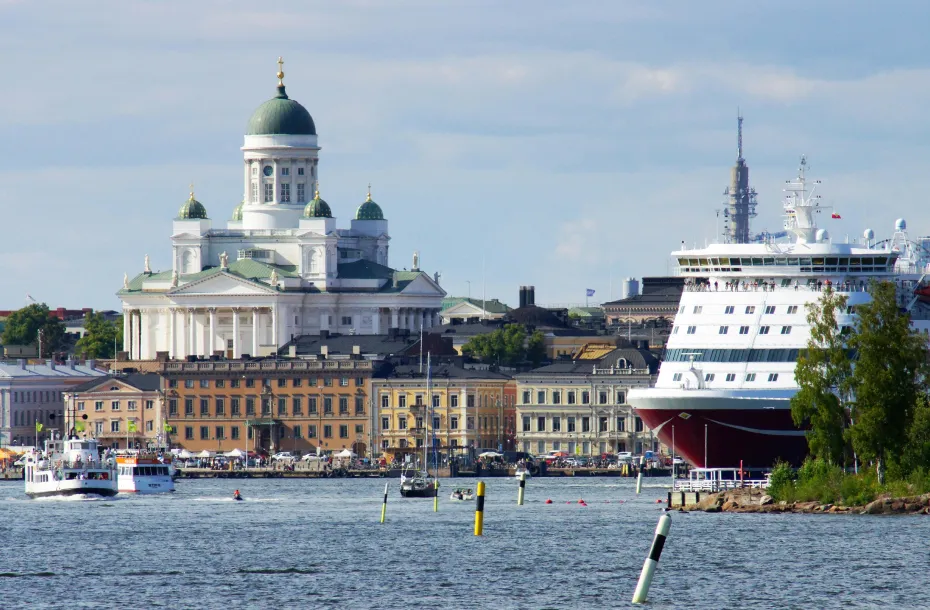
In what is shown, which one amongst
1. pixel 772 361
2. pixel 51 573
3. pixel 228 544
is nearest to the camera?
pixel 51 573

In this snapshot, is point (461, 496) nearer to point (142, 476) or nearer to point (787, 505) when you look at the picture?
point (142, 476)

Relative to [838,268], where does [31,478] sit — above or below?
below

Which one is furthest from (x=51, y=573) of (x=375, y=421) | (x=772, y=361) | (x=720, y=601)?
(x=375, y=421)

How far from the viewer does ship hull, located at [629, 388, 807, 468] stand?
98375 mm

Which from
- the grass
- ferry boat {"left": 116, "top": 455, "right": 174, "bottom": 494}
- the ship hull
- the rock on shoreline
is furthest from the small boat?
the grass

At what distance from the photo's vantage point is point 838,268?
102 m

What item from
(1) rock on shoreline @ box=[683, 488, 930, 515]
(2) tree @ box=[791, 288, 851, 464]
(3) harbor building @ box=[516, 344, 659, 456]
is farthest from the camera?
(3) harbor building @ box=[516, 344, 659, 456]

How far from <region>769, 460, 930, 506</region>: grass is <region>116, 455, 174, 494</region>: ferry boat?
148 feet

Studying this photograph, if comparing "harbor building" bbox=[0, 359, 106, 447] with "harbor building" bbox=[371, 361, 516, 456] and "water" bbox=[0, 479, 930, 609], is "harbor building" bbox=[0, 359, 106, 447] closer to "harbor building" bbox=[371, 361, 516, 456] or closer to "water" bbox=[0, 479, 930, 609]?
"harbor building" bbox=[371, 361, 516, 456]

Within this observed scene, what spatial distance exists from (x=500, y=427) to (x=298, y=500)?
64.4m

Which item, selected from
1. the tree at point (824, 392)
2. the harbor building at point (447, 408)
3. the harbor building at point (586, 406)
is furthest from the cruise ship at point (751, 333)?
the harbor building at point (447, 408)

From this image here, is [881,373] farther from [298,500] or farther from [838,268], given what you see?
[298,500]

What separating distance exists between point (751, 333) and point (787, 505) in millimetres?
13976

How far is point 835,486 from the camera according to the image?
285 feet
